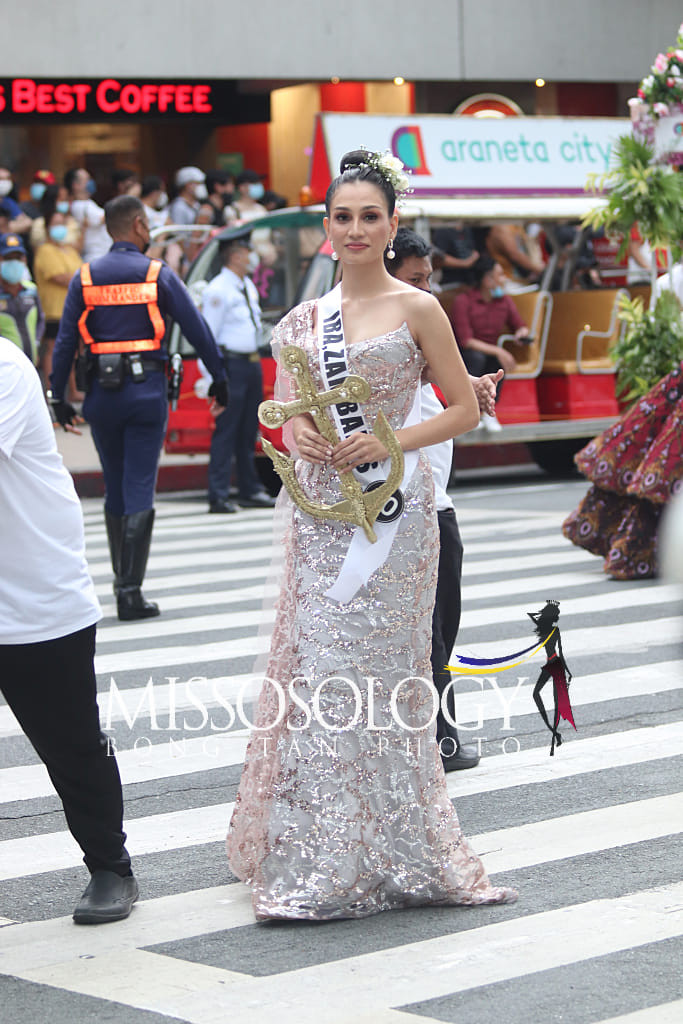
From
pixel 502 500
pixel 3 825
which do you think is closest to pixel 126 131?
pixel 502 500

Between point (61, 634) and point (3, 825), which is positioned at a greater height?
point (61, 634)

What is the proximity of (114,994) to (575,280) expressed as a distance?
13697 millimetres

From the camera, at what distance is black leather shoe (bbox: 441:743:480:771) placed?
6102mm

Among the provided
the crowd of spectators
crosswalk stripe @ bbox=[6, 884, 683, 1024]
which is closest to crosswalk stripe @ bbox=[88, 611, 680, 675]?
crosswalk stripe @ bbox=[6, 884, 683, 1024]

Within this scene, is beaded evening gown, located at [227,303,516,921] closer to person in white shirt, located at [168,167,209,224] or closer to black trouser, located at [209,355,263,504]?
black trouser, located at [209,355,263,504]

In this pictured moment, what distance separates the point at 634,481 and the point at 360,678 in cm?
520

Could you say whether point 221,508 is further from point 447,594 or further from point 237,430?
point 447,594

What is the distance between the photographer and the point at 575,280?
55.9 feet

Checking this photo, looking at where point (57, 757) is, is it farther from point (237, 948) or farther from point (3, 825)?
point (3, 825)

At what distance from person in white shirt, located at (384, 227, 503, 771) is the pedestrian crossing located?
14cm

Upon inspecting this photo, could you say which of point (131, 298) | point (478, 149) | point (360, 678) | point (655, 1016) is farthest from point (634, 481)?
point (478, 149)

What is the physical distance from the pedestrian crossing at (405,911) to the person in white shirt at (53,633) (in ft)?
0.66

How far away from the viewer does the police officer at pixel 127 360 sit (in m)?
9.02

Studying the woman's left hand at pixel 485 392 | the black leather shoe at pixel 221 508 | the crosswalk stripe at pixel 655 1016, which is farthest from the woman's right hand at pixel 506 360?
the crosswalk stripe at pixel 655 1016
